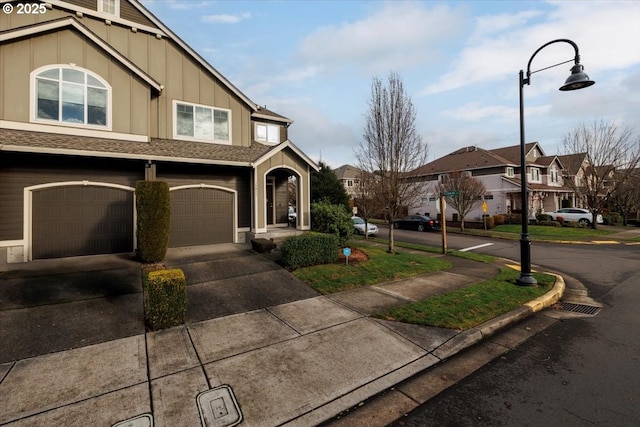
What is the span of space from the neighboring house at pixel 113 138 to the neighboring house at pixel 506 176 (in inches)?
846

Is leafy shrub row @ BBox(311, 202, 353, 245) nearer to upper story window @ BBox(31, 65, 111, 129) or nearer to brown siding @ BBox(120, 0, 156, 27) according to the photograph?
upper story window @ BBox(31, 65, 111, 129)

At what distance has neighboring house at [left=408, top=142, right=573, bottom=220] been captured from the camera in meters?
31.5

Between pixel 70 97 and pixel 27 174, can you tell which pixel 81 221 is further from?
pixel 70 97

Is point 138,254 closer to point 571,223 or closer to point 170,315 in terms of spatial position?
point 170,315

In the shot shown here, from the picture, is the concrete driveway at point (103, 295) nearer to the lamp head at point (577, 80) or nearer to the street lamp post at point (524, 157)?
the street lamp post at point (524, 157)

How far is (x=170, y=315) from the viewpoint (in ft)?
18.1

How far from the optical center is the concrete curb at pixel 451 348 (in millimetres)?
3451

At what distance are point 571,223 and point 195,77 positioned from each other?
109 feet

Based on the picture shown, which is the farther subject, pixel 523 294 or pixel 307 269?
pixel 307 269

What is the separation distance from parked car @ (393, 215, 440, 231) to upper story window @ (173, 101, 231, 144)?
17.5 meters

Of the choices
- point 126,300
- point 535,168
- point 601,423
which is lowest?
point 601,423

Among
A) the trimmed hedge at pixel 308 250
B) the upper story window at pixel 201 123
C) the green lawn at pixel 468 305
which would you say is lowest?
the green lawn at pixel 468 305

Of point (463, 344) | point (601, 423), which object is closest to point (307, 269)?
point (463, 344)

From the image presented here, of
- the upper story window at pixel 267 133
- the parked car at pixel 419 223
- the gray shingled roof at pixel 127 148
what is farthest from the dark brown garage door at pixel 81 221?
the parked car at pixel 419 223
